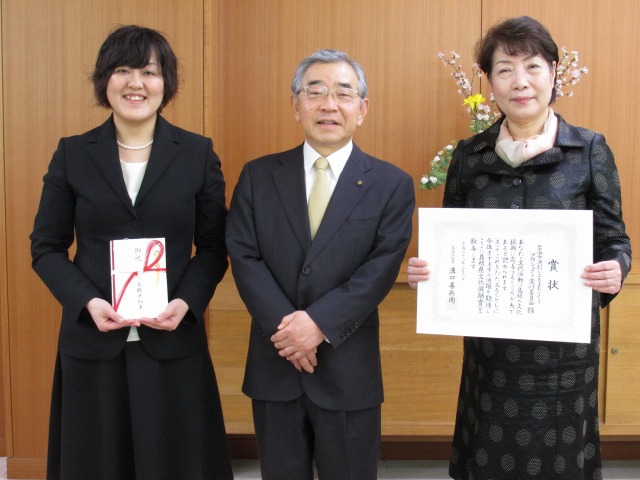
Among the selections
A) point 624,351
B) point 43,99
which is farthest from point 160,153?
point 624,351

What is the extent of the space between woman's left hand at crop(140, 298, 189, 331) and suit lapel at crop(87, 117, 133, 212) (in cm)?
28

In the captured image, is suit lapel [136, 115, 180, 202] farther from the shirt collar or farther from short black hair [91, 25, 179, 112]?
the shirt collar

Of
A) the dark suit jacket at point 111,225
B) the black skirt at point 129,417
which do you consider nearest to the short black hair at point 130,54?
the dark suit jacket at point 111,225

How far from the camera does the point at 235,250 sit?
1673 mm

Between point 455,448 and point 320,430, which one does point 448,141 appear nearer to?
point 455,448

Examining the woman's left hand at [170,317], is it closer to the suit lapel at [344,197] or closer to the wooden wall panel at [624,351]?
the suit lapel at [344,197]

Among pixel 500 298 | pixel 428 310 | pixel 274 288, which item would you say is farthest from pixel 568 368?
pixel 274 288

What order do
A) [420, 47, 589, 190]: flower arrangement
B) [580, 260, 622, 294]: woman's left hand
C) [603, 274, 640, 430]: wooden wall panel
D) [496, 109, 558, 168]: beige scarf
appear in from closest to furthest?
[580, 260, 622, 294]: woman's left hand → [496, 109, 558, 168]: beige scarf → [603, 274, 640, 430]: wooden wall panel → [420, 47, 589, 190]: flower arrangement

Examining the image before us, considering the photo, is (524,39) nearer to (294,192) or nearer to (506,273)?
(506,273)

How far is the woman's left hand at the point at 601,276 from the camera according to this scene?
1.54 meters

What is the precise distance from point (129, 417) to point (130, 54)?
0.99m

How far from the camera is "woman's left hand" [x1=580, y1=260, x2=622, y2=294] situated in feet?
5.05

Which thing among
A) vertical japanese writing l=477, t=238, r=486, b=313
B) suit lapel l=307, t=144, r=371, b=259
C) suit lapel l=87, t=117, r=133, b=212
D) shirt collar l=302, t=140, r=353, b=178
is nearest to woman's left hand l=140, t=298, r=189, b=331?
suit lapel l=87, t=117, r=133, b=212

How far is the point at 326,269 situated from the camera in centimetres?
163
